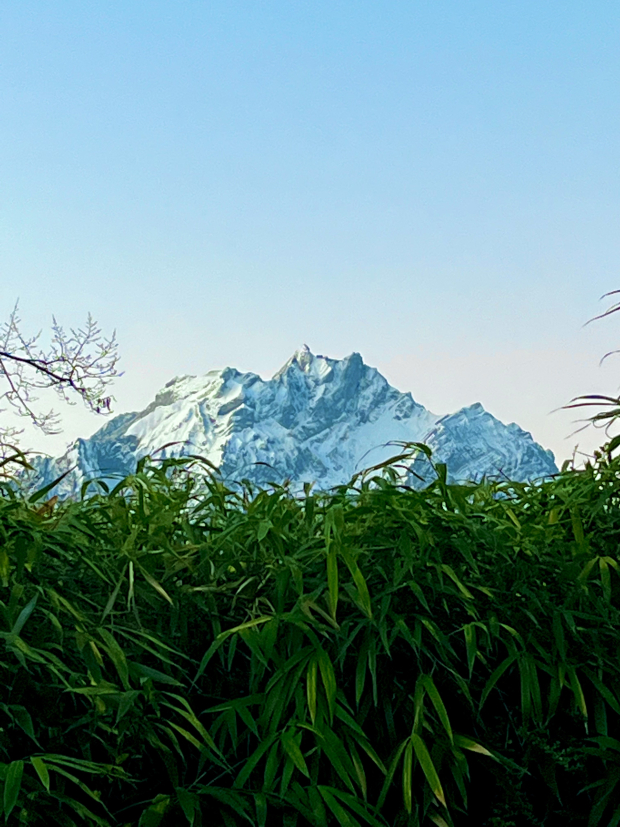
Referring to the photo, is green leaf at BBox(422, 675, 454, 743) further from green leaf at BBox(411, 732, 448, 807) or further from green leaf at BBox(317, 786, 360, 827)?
green leaf at BBox(317, 786, 360, 827)

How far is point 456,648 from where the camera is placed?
5.95ft

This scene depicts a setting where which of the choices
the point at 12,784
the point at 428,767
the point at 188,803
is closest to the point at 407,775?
the point at 428,767

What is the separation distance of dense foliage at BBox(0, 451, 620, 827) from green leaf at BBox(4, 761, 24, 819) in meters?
0.02

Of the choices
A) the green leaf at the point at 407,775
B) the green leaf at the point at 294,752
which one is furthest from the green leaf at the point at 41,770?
the green leaf at the point at 407,775

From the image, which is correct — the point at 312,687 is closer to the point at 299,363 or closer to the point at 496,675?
the point at 496,675

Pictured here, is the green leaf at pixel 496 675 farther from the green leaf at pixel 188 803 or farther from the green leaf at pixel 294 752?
the green leaf at pixel 188 803

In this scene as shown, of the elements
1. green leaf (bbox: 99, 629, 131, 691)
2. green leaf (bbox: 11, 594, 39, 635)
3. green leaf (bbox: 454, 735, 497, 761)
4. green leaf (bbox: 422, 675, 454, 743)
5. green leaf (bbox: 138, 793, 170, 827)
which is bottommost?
green leaf (bbox: 138, 793, 170, 827)

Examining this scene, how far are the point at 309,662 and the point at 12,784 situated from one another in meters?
0.52

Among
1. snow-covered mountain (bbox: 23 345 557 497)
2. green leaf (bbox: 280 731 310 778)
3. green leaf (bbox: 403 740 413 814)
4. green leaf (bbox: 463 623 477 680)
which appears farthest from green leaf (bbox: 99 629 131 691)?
snow-covered mountain (bbox: 23 345 557 497)

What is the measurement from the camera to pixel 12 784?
1.41m

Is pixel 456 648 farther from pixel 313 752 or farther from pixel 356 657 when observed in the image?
pixel 313 752

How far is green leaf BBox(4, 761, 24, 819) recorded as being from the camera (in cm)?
139

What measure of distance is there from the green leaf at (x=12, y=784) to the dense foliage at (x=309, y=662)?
0.02m

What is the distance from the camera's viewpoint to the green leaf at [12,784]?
1387 mm
